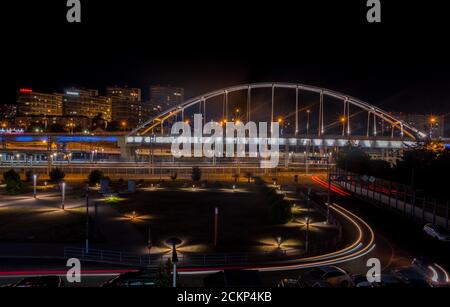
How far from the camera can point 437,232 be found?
26.7 m

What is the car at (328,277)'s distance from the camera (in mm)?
15570

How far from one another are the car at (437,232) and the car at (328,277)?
13.9 meters

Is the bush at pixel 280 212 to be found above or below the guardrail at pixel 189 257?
above

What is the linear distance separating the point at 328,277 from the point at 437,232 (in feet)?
49.5

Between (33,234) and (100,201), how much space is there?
14680mm

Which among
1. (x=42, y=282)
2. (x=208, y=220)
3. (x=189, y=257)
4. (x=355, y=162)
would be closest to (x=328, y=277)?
(x=189, y=257)

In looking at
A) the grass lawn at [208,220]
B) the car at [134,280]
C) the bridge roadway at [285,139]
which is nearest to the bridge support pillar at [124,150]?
the bridge roadway at [285,139]

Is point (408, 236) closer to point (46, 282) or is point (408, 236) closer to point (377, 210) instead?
point (377, 210)

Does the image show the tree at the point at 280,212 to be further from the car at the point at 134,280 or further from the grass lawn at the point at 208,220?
the car at the point at 134,280

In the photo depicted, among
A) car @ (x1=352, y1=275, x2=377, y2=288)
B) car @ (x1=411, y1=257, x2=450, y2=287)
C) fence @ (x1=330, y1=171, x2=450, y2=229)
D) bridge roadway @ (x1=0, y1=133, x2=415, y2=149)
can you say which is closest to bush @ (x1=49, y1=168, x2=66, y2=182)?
bridge roadway @ (x1=0, y1=133, x2=415, y2=149)

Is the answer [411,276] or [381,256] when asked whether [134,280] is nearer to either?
[411,276]

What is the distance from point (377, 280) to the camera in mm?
15586
